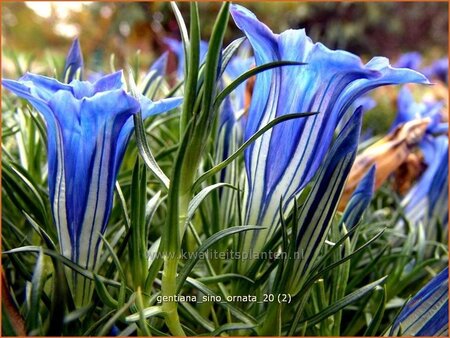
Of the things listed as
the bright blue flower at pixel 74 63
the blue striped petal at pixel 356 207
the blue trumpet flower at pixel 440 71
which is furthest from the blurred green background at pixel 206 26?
the blue striped petal at pixel 356 207

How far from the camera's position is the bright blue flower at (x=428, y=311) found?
0.42 m

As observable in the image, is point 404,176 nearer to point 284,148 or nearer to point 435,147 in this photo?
point 435,147

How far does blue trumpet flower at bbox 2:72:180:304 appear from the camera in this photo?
34cm

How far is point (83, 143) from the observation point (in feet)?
1.18

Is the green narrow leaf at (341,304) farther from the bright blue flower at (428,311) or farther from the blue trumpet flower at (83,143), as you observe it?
the blue trumpet flower at (83,143)

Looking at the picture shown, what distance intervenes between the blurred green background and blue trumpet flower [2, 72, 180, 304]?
114cm

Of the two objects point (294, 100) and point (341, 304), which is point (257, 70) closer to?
point (294, 100)

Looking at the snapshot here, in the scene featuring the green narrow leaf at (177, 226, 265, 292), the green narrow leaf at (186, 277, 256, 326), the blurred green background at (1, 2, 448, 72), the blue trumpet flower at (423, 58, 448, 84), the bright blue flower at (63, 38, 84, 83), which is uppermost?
the blurred green background at (1, 2, 448, 72)

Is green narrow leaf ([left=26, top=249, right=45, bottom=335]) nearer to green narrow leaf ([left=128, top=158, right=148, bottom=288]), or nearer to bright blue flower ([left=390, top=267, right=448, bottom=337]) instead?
green narrow leaf ([left=128, top=158, right=148, bottom=288])

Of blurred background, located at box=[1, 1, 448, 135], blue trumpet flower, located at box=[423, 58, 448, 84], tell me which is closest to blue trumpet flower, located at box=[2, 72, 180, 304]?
blurred background, located at box=[1, 1, 448, 135]

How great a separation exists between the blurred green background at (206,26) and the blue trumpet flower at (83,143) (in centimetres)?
114

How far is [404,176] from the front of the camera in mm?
813

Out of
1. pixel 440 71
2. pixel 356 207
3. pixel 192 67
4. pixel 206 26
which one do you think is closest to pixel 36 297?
pixel 192 67

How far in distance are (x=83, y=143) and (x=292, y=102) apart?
0.48 feet
